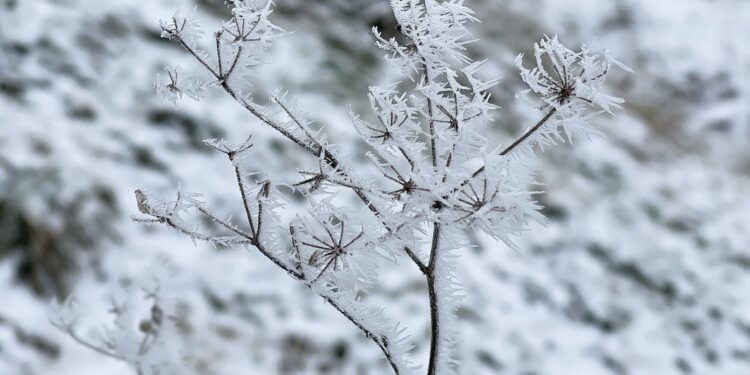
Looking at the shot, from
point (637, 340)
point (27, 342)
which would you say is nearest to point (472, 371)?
point (637, 340)

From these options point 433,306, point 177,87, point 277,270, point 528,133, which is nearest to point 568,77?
point 528,133

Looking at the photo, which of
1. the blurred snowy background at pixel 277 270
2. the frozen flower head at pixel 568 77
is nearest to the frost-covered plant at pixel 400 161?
the frozen flower head at pixel 568 77

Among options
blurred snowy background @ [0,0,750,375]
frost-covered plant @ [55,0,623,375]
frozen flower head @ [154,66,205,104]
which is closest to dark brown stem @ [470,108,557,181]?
frost-covered plant @ [55,0,623,375]

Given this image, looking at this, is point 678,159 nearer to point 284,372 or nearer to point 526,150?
point 284,372

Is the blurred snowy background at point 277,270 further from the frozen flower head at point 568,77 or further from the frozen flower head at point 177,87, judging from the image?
the frozen flower head at point 568,77

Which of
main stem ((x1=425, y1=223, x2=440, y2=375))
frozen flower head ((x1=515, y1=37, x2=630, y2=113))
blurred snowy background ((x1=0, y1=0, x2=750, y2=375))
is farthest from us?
blurred snowy background ((x1=0, y1=0, x2=750, y2=375))

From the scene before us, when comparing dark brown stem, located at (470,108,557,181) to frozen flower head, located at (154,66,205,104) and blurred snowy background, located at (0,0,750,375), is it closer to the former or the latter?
frozen flower head, located at (154,66,205,104)
